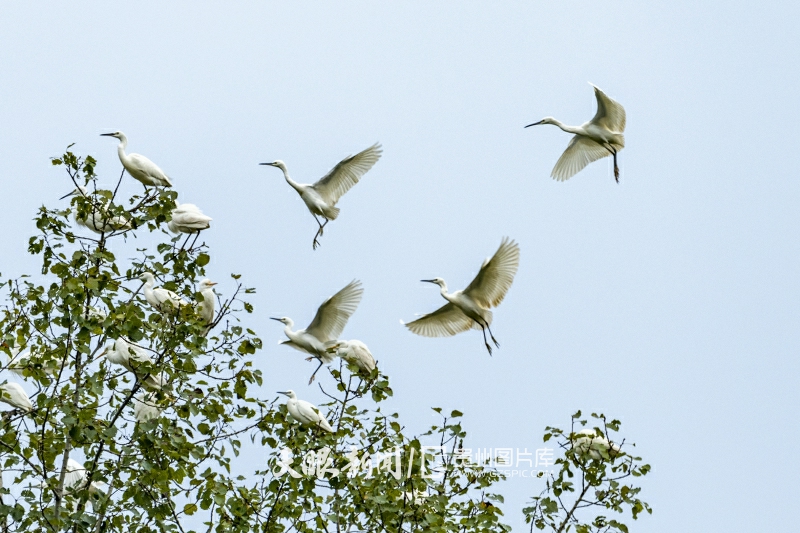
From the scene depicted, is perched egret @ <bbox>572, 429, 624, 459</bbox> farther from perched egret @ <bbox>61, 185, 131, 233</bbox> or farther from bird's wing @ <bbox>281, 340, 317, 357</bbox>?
bird's wing @ <bbox>281, 340, 317, 357</bbox>

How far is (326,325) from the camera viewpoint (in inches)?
593

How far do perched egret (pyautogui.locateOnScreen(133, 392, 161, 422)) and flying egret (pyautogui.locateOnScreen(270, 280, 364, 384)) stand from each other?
4.40 metres

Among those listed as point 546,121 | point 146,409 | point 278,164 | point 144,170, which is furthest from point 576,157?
point 146,409

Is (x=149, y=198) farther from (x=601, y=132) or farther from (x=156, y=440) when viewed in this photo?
Answer: (x=601, y=132)

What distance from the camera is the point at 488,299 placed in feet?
51.6

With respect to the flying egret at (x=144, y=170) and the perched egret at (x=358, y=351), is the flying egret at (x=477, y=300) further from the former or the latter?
the flying egret at (x=144, y=170)

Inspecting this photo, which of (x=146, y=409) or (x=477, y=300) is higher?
(x=477, y=300)

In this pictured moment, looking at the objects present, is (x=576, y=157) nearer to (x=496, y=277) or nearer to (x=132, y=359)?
(x=496, y=277)

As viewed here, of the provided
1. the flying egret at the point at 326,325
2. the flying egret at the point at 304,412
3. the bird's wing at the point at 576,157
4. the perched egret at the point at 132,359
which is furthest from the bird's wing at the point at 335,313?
the bird's wing at the point at 576,157

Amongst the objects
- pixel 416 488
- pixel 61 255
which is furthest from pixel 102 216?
pixel 416 488

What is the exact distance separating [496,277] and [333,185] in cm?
321

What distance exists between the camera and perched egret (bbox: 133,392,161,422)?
864 cm

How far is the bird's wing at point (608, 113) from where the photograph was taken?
667 inches

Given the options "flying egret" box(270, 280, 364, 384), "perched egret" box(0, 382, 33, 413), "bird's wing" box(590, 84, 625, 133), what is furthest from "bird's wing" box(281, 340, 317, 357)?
"bird's wing" box(590, 84, 625, 133)
